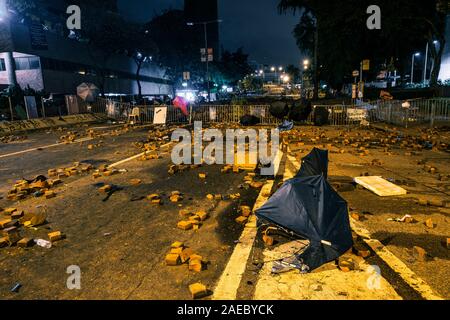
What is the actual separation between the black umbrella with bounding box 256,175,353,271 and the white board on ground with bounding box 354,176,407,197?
264 centimetres

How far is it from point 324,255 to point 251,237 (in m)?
1.09

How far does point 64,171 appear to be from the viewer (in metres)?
8.38

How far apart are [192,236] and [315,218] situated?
172 centimetres

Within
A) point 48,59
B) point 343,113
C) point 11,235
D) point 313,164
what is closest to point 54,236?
point 11,235

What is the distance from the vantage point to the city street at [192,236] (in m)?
3.29

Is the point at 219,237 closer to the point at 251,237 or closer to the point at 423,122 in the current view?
the point at 251,237

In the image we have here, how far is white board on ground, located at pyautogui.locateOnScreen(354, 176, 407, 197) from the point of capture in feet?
20.1

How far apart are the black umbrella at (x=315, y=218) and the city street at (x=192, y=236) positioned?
0.60 ft

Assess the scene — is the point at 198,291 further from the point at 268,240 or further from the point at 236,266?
the point at 268,240

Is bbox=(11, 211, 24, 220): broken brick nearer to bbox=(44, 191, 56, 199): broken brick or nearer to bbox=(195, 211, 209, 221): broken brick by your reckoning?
bbox=(44, 191, 56, 199): broken brick

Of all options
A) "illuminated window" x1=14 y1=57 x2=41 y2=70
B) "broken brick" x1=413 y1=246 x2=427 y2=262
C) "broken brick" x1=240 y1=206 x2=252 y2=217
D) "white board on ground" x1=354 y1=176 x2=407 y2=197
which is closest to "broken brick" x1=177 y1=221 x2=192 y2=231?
"broken brick" x1=240 y1=206 x2=252 y2=217
